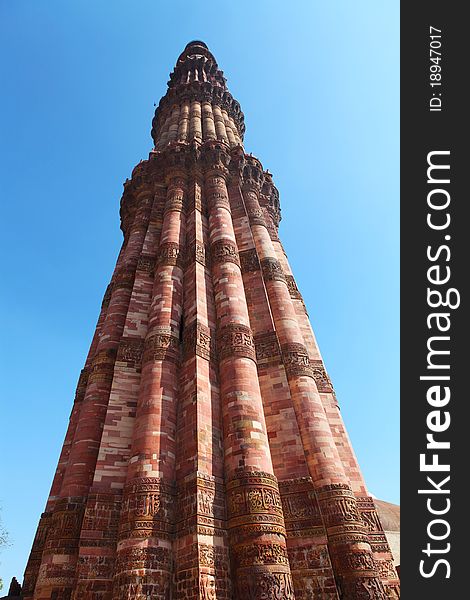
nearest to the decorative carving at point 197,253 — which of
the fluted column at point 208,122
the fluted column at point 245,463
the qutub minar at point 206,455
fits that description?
the qutub minar at point 206,455

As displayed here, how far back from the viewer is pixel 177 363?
9180mm

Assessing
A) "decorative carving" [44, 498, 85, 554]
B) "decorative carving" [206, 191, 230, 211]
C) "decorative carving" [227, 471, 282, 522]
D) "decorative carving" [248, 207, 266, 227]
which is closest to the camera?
"decorative carving" [227, 471, 282, 522]

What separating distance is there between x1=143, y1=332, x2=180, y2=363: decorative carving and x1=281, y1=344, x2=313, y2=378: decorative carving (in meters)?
2.47

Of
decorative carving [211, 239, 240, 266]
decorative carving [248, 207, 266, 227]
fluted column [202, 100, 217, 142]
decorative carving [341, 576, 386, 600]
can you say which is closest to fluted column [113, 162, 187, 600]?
decorative carving [211, 239, 240, 266]

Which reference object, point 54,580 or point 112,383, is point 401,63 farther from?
point 54,580

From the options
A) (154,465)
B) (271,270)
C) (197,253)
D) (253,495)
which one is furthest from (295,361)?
(197,253)

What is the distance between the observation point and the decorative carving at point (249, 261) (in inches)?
473

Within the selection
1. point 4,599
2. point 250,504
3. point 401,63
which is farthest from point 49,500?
point 401,63

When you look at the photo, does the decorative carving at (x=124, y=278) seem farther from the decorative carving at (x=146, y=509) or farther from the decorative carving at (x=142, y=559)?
the decorative carving at (x=142, y=559)

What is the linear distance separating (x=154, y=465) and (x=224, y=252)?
20.4 feet

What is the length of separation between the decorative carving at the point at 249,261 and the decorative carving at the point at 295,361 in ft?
9.22

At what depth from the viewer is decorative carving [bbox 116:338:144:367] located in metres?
9.59

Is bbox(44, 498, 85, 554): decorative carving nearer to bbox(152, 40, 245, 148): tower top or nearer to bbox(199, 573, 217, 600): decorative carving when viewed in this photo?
bbox(199, 573, 217, 600): decorative carving

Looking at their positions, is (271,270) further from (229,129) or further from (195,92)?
(195,92)
